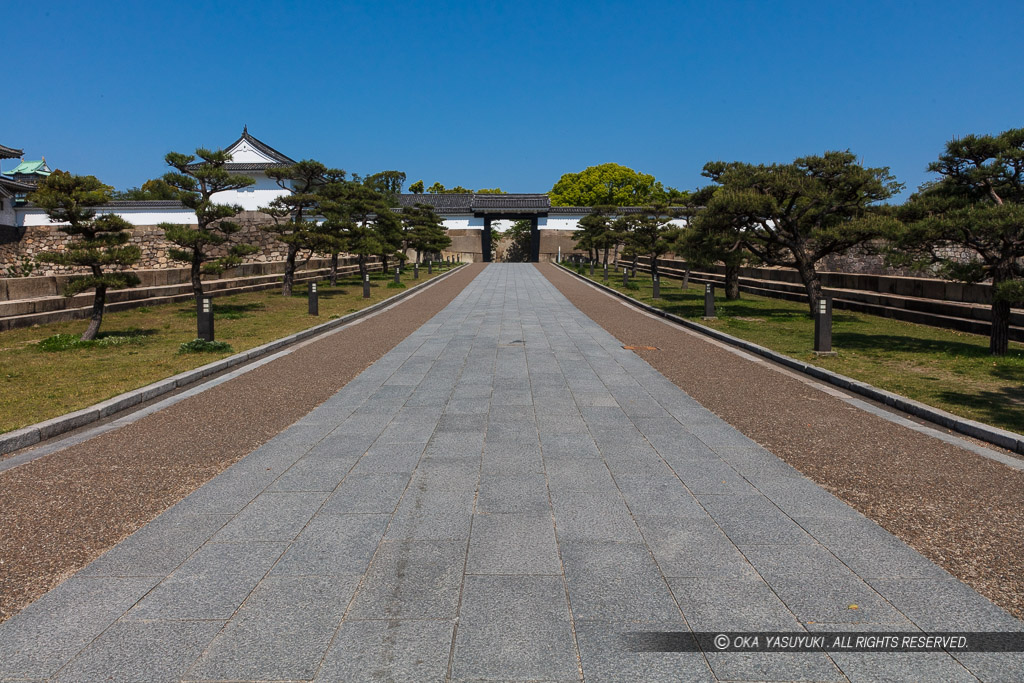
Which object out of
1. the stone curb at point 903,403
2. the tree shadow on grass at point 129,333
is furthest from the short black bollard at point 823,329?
the tree shadow on grass at point 129,333

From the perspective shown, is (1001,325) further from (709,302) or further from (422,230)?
(422,230)

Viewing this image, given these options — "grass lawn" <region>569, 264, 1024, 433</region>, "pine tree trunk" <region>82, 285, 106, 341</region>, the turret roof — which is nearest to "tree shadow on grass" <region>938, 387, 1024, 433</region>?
"grass lawn" <region>569, 264, 1024, 433</region>

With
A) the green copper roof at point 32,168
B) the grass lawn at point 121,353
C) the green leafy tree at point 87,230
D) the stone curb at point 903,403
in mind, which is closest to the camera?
the stone curb at point 903,403

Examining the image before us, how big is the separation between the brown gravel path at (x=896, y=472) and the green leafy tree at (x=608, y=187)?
66.1 meters

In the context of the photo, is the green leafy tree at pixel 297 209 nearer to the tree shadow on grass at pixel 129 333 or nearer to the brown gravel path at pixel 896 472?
the tree shadow on grass at pixel 129 333

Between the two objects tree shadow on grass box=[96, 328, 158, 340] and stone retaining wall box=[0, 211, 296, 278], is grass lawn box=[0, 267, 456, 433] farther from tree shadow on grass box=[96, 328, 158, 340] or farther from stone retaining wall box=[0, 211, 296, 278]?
stone retaining wall box=[0, 211, 296, 278]

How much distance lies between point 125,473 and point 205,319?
7.12 metres

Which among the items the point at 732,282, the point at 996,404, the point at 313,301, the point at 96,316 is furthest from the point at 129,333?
the point at 732,282

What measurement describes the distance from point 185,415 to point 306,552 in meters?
4.21

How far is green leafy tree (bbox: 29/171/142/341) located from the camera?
11.8 meters

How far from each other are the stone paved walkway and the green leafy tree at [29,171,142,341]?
8.36 m

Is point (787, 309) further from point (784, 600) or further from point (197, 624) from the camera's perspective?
point (197, 624)

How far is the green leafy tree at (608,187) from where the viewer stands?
241 feet

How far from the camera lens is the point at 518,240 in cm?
6481
